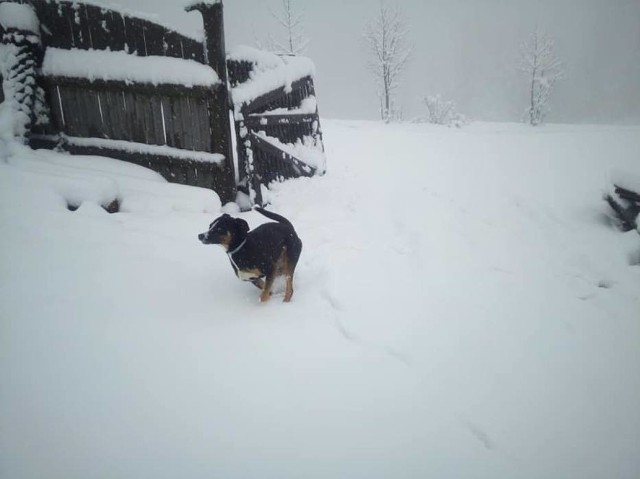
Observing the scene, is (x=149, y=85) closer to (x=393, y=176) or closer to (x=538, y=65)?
Result: (x=393, y=176)


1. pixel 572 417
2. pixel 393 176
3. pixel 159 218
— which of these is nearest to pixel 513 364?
pixel 572 417

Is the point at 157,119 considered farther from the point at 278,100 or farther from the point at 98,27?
the point at 278,100

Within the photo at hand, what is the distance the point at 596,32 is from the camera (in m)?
67.9

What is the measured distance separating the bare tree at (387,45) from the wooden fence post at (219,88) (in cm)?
2114

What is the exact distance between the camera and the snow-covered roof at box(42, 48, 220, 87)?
4684 millimetres


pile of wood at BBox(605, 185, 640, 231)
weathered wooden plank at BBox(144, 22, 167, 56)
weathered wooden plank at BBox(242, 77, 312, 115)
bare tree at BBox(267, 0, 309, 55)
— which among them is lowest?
pile of wood at BBox(605, 185, 640, 231)

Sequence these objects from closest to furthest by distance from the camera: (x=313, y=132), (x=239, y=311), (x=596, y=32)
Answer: (x=239, y=311)
(x=313, y=132)
(x=596, y=32)

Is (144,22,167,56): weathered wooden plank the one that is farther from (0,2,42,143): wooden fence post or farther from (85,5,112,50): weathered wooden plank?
(0,2,42,143): wooden fence post

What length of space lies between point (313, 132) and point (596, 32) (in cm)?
9290

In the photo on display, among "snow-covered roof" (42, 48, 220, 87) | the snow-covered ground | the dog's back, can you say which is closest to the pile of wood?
the snow-covered ground

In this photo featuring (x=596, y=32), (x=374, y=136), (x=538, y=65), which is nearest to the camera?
(x=374, y=136)

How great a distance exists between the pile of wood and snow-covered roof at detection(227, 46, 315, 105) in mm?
5817

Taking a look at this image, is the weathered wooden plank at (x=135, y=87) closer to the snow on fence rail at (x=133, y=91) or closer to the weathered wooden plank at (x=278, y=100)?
the snow on fence rail at (x=133, y=91)

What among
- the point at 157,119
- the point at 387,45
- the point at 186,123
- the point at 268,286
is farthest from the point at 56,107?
the point at 387,45
